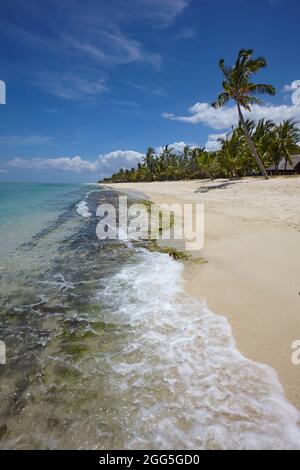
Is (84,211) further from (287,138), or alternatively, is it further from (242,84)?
(287,138)

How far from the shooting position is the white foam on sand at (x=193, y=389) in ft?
8.09

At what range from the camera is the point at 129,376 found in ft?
10.7

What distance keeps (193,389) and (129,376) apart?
0.78 m

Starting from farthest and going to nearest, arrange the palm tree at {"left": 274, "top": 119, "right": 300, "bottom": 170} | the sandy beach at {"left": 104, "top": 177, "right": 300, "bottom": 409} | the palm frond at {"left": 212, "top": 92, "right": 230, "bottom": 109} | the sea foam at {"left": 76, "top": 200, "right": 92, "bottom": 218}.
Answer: the palm tree at {"left": 274, "top": 119, "right": 300, "bottom": 170}
the palm frond at {"left": 212, "top": 92, "right": 230, "bottom": 109}
the sea foam at {"left": 76, "top": 200, "right": 92, "bottom": 218}
the sandy beach at {"left": 104, "top": 177, "right": 300, "bottom": 409}

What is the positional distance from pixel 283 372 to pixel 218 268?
134 inches

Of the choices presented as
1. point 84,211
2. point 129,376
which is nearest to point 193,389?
point 129,376

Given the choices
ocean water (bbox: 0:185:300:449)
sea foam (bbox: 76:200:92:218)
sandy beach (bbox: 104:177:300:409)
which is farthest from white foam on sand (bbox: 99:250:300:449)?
sea foam (bbox: 76:200:92:218)

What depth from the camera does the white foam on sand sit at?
2.46 meters

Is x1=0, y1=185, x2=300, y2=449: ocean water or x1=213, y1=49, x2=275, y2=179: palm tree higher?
x1=213, y1=49, x2=275, y2=179: palm tree

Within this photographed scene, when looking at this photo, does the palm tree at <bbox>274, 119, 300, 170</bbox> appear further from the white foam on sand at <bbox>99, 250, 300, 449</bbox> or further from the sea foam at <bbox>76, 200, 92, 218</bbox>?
the white foam on sand at <bbox>99, 250, 300, 449</bbox>

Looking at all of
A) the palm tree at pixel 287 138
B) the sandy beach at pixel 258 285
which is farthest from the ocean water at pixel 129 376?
the palm tree at pixel 287 138

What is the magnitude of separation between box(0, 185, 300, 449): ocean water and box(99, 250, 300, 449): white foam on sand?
0.4 inches

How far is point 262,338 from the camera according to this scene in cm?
372
